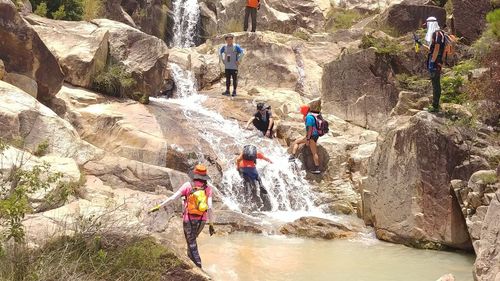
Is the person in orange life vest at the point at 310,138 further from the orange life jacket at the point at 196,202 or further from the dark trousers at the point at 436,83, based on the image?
the orange life jacket at the point at 196,202

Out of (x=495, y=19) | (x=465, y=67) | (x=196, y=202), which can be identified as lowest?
(x=196, y=202)

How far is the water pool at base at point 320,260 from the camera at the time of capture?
8133mm

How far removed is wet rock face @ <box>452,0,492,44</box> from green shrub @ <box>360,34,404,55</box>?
1.84 m

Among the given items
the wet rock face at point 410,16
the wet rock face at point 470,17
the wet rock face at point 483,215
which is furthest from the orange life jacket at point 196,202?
the wet rock face at point 410,16

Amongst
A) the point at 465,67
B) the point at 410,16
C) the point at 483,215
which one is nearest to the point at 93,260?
the point at 483,215

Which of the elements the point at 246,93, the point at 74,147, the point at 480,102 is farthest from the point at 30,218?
the point at 246,93

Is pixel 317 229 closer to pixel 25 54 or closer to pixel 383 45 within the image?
pixel 25 54

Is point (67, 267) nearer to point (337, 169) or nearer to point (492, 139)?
point (492, 139)

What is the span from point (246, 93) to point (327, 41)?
4398 millimetres

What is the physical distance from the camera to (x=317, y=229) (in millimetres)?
10344

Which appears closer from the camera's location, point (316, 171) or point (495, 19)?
point (495, 19)

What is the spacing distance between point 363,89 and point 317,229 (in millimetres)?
6702

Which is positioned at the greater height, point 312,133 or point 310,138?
point 312,133

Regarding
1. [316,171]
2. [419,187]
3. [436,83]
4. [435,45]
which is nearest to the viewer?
[435,45]
